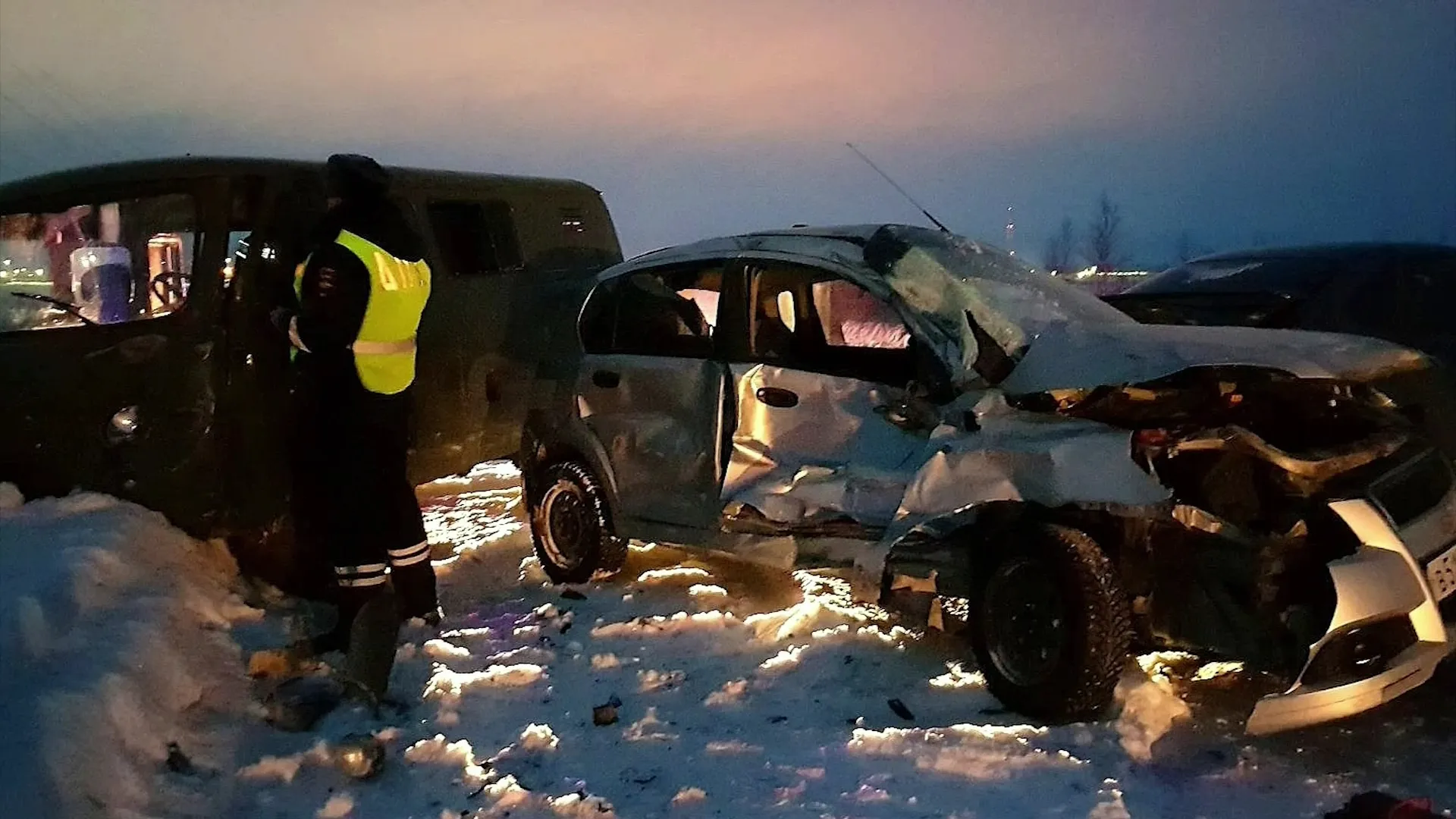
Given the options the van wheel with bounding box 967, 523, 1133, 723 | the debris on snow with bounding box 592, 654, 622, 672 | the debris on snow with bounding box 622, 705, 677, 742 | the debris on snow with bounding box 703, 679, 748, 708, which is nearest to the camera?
the van wheel with bounding box 967, 523, 1133, 723

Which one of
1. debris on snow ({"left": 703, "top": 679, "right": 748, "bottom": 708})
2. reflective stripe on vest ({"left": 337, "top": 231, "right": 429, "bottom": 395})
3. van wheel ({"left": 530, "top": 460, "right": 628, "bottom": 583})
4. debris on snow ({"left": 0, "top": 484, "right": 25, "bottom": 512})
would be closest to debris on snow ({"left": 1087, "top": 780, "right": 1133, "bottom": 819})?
debris on snow ({"left": 703, "top": 679, "right": 748, "bottom": 708})

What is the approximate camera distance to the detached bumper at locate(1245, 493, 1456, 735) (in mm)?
3588

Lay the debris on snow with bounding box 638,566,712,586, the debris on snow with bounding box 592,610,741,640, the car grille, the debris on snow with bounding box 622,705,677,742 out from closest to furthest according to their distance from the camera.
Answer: the car grille
the debris on snow with bounding box 622,705,677,742
the debris on snow with bounding box 592,610,741,640
the debris on snow with bounding box 638,566,712,586

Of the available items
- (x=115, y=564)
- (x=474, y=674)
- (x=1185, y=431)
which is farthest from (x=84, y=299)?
(x=1185, y=431)

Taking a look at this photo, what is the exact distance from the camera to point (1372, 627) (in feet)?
12.1

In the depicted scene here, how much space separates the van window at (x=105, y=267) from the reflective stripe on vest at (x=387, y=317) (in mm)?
1533

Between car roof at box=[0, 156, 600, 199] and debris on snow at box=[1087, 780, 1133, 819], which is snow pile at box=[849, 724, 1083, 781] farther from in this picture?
car roof at box=[0, 156, 600, 199]

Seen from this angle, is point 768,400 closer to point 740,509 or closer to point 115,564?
point 740,509

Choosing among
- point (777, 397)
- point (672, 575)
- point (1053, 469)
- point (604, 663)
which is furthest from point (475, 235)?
point (1053, 469)

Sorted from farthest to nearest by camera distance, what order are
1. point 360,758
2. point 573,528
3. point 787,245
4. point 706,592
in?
point 573,528
point 706,592
point 787,245
point 360,758

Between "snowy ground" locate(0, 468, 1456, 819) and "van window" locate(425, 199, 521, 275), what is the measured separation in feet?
7.59

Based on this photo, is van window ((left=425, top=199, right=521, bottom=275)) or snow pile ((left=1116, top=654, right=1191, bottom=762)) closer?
snow pile ((left=1116, top=654, right=1191, bottom=762))

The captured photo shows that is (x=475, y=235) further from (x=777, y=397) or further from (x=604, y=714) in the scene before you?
(x=604, y=714)

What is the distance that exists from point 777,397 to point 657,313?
1.11 metres
